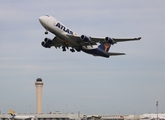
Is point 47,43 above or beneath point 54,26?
beneath

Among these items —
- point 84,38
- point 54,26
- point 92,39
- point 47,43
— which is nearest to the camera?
point 54,26

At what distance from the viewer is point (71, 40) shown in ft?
264

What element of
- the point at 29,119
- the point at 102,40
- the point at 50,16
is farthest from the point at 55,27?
the point at 29,119

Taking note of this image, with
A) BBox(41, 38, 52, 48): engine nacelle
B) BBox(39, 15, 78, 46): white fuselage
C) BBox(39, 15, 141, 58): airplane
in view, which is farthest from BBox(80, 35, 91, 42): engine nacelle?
BBox(41, 38, 52, 48): engine nacelle

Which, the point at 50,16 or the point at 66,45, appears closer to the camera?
the point at 50,16

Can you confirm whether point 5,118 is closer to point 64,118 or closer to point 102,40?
point 64,118

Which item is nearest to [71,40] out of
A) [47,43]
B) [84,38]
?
[84,38]

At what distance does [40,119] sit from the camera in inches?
7854

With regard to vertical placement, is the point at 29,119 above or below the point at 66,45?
below

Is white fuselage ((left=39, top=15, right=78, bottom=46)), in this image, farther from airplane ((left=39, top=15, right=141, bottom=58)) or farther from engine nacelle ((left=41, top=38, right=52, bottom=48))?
engine nacelle ((left=41, top=38, right=52, bottom=48))

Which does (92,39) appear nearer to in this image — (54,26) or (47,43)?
(54,26)

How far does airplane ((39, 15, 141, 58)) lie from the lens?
78125mm

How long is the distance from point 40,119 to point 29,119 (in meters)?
23.9

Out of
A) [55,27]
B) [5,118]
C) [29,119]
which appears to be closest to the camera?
[55,27]
